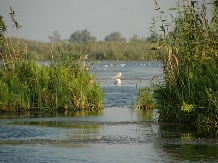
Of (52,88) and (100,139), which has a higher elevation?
(52,88)

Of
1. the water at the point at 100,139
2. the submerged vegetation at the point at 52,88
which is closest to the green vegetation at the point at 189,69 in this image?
the water at the point at 100,139

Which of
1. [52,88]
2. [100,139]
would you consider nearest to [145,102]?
[52,88]

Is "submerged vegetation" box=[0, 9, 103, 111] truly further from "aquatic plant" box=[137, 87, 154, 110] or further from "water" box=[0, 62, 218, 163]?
"aquatic plant" box=[137, 87, 154, 110]

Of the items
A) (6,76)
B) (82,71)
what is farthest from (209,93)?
(6,76)

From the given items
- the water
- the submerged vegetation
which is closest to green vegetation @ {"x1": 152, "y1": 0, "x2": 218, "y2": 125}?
the water

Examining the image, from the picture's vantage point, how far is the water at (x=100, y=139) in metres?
11.3

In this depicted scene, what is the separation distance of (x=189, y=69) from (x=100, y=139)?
3.21 m

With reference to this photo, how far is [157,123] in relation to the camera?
52.2 ft

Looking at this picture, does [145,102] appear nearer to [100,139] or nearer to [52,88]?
[52,88]

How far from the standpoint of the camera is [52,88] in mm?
19500

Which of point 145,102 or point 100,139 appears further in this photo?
point 145,102

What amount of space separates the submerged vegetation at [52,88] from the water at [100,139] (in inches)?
32.3

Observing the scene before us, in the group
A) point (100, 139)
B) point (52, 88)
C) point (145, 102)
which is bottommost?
point (100, 139)

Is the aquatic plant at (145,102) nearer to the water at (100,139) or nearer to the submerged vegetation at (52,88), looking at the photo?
the water at (100,139)
